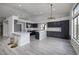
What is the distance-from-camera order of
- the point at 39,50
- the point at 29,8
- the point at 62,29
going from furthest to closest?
1. the point at 62,29
2. the point at 29,8
3. the point at 39,50

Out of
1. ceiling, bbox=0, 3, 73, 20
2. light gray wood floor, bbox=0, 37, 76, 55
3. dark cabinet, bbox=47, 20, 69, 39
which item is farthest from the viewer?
dark cabinet, bbox=47, 20, 69, 39

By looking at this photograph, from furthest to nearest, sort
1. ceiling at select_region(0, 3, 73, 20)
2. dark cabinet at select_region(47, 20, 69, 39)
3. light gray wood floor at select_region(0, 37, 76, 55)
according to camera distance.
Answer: dark cabinet at select_region(47, 20, 69, 39) → ceiling at select_region(0, 3, 73, 20) → light gray wood floor at select_region(0, 37, 76, 55)

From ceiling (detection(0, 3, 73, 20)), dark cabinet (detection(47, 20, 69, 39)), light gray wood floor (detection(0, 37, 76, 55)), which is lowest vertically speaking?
light gray wood floor (detection(0, 37, 76, 55))

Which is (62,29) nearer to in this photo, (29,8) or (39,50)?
(29,8)

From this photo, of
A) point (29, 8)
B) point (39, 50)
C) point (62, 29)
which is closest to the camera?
point (39, 50)

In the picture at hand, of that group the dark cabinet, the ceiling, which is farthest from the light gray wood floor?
the dark cabinet

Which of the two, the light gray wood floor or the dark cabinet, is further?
the dark cabinet

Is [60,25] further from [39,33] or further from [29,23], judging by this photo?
[29,23]

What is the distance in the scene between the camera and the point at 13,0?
2.09 metres

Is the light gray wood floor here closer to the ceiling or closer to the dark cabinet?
the ceiling

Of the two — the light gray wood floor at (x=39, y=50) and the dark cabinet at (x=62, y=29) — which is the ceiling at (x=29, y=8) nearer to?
the dark cabinet at (x=62, y=29)

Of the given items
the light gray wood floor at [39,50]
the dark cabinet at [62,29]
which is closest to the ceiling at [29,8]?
the dark cabinet at [62,29]

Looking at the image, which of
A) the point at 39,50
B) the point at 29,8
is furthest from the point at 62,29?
the point at 39,50

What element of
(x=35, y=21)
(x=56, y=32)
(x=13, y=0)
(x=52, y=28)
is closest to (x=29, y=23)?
(x=35, y=21)
